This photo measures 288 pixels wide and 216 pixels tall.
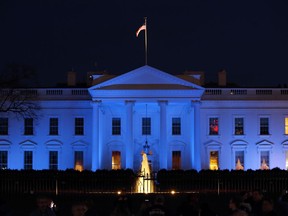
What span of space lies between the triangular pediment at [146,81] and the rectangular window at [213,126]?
208 inches

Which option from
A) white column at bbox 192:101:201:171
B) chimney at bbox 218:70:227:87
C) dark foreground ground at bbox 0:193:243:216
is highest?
chimney at bbox 218:70:227:87

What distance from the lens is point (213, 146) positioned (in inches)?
2174

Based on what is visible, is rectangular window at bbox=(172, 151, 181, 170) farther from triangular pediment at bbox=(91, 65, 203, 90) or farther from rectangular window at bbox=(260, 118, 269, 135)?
rectangular window at bbox=(260, 118, 269, 135)

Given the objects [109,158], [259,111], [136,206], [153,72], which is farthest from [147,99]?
[136,206]

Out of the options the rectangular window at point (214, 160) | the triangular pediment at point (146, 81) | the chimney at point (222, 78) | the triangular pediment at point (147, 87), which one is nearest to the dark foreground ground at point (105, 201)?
the triangular pediment at point (147, 87)

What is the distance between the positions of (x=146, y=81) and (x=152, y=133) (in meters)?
5.69

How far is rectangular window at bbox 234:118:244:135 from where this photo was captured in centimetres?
5537

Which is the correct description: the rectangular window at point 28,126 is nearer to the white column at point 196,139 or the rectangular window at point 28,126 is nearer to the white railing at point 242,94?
the white column at point 196,139

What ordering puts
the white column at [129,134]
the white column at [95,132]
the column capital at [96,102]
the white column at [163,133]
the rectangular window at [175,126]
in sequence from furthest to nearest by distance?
the rectangular window at [175,126]
the column capital at [96,102]
the white column at [95,132]
the white column at [163,133]
the white column at [129,134]

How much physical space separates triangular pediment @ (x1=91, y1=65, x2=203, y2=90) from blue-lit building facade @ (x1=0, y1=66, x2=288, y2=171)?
321 cm

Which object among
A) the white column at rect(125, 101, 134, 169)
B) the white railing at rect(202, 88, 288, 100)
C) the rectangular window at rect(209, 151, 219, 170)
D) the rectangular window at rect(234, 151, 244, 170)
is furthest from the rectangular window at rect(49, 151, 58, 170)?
the rectangular window at rect(234, 151, 244, 170)

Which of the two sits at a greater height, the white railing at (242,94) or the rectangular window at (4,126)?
the white railing at (242,94)

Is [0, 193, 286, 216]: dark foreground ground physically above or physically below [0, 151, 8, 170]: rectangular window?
below

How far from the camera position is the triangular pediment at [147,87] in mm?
51312
